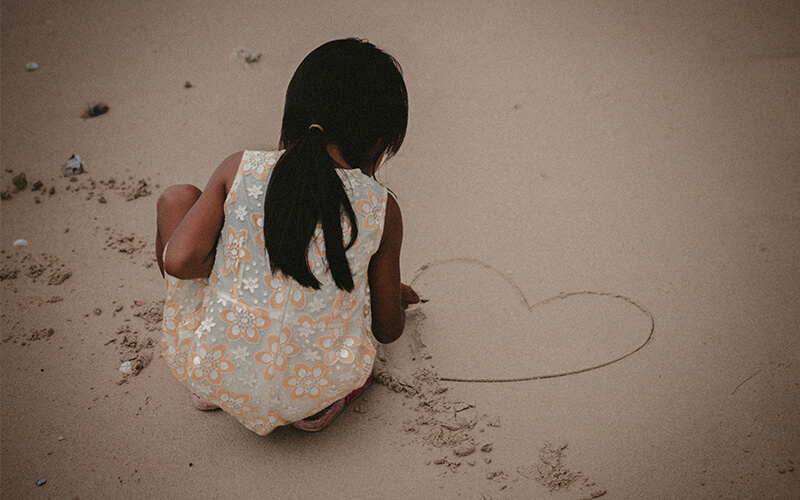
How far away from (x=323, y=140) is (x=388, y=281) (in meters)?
0.42

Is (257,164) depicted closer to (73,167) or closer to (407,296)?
(407,296)

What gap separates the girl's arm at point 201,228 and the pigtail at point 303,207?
0.44 feet

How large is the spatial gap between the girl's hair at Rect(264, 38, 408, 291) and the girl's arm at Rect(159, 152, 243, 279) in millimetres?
136

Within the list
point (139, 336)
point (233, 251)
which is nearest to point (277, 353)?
point (233, 251)

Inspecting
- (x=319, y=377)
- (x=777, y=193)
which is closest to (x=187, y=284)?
(x=319, y=377)

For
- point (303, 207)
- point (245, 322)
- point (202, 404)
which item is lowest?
point (202, 404)

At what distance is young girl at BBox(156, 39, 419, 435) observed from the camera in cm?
120

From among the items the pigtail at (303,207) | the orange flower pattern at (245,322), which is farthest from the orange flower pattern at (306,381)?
the pigtail at (303,207)

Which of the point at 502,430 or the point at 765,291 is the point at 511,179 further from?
the point at 502,430

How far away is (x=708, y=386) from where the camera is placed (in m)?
1.60

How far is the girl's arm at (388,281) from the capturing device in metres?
1.34

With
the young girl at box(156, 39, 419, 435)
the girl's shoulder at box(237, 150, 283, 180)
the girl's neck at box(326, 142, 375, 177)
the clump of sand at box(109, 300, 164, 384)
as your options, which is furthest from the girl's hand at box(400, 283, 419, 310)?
the clump of sand at box(109, 300, 164, 384)

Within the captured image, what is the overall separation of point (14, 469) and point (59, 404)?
195 millimetres

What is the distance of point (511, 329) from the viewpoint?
179cm
